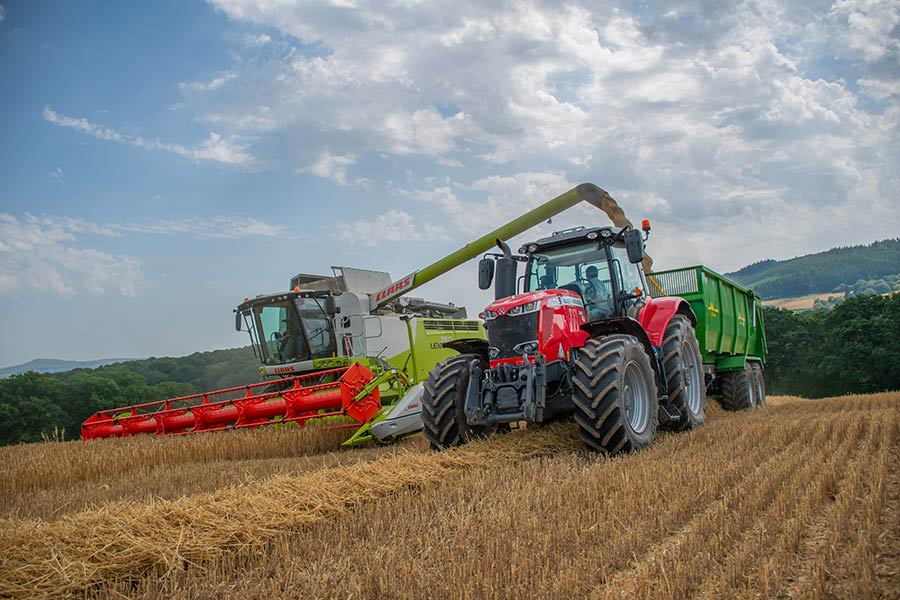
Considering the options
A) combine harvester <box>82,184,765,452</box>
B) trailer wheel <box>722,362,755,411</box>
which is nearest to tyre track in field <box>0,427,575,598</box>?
combine harvester <box>82,184,765,452</box>

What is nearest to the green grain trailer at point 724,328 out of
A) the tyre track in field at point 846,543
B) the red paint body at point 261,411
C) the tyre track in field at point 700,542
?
the red paint body at point 261,411

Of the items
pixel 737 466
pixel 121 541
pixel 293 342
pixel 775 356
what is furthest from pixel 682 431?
pixel 775 356

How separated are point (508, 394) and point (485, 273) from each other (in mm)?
1620

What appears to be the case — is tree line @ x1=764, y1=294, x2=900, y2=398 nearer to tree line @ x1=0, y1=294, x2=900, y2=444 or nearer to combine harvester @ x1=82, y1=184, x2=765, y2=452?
tree line @ x1=0, y1=294, x2=900, y2=444

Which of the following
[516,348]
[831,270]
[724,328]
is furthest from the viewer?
[831,270]

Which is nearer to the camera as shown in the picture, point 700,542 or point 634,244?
point 700,542

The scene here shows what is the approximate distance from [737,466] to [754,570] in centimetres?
217

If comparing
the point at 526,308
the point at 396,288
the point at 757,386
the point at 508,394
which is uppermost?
the point at 396,288

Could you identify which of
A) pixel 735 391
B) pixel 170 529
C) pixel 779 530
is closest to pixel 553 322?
pixel 779 530

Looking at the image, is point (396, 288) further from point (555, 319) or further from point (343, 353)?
point (555, 319)

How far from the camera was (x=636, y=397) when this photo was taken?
6.39m

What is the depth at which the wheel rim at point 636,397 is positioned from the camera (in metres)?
6.25

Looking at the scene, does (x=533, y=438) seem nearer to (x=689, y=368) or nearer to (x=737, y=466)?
(x=737, y=466)

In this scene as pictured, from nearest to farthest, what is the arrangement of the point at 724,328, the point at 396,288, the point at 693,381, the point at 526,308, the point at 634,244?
the point at 526,308, the point at 634,244, the point at 693,381, the point at 724,328, the point at 396,288
